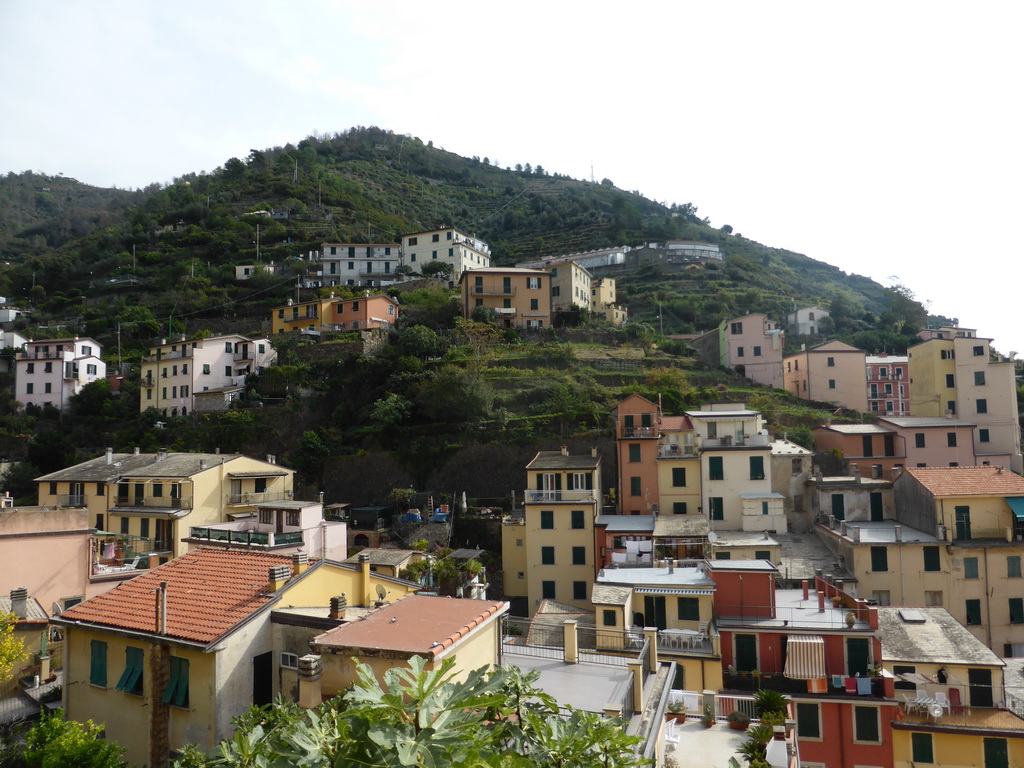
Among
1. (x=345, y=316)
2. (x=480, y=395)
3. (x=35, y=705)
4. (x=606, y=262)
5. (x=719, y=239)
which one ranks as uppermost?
(x=719, y=239)

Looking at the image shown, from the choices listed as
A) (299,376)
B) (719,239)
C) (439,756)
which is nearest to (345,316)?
(299,376)

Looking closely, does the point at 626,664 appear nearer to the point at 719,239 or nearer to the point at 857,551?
the point at 857,551

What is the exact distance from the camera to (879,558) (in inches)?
993

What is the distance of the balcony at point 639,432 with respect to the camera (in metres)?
32.1

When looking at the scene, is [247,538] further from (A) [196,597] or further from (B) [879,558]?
(B) [879,558]

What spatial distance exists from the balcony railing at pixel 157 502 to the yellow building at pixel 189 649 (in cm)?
1937

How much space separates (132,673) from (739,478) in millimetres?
25643

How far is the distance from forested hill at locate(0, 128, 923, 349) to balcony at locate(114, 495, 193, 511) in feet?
113

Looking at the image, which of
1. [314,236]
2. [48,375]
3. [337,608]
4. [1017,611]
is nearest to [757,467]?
[1017,611]

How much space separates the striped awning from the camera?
1862cm

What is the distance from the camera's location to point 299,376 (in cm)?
4722

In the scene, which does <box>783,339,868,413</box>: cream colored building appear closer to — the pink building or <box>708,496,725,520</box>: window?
the pink building

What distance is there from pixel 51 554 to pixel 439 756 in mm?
22559

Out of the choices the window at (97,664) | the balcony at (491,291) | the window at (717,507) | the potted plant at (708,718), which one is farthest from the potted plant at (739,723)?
the balcony at (491,291)
